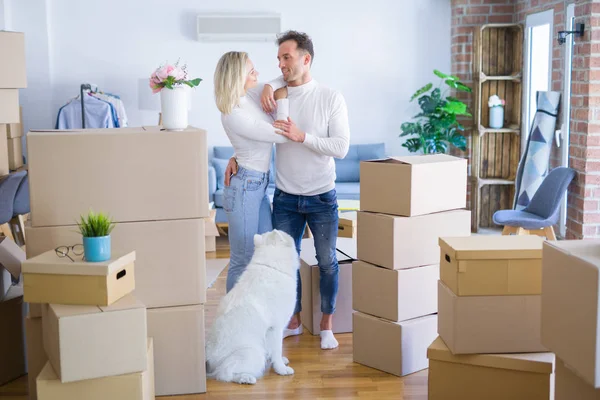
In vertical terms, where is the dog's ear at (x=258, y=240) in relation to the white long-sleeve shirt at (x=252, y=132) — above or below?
below

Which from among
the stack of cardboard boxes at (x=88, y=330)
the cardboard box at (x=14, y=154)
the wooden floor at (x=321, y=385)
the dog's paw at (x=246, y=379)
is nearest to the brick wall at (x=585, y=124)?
the wooden floor at (x=321, y=385)

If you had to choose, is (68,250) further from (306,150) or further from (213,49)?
(213,49)

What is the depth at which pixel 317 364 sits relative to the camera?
3.55 metres

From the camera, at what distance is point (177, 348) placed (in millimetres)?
3133

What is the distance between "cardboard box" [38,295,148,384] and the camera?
2.54 m

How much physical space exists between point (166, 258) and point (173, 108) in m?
0.61

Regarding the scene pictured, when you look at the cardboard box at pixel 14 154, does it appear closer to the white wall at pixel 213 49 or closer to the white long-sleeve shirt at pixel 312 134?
the white wall at pixel 213 49

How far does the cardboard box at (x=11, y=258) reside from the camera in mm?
3281

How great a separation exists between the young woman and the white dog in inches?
7.4

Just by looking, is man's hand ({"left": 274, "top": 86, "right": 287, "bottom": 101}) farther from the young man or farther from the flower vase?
the flower vase

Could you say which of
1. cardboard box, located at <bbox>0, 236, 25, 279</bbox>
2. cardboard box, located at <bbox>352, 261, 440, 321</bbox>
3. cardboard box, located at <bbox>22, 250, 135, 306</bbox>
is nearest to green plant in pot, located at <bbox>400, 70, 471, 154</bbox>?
cardboard box, located at <bbox>352, 261, 440, 321</bbox>

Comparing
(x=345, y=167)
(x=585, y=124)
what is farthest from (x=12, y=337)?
(x=345, y=167)

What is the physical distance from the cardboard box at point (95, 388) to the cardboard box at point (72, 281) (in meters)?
0.26

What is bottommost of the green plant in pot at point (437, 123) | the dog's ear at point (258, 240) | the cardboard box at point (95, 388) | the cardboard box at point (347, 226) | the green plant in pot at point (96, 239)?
the cardboard box at point (95, 388)
